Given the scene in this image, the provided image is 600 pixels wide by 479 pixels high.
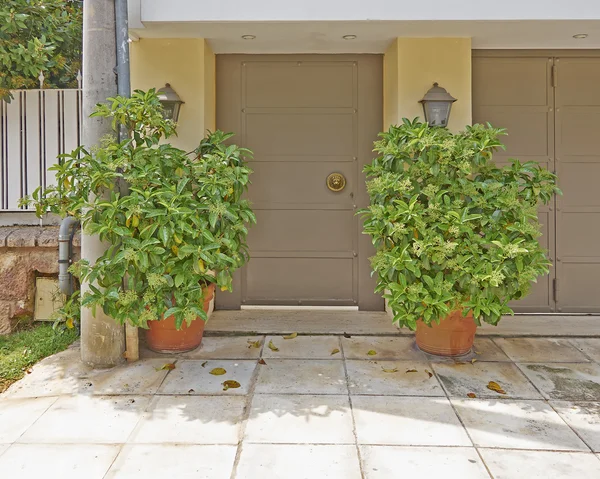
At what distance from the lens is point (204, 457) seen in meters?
2.43

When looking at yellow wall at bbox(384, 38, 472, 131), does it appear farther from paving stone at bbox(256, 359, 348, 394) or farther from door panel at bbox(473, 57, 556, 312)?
paving stone at bbox(256, 359, 348, 394)

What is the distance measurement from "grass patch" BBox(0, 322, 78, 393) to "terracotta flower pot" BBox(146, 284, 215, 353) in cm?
76

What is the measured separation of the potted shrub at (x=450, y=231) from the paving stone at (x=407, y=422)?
64 cm

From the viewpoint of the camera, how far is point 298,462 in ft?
7.82

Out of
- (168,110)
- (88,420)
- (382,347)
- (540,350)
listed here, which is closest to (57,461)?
(88,420)

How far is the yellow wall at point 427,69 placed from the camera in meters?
4.27

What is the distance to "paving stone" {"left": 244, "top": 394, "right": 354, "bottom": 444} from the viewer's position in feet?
8.53

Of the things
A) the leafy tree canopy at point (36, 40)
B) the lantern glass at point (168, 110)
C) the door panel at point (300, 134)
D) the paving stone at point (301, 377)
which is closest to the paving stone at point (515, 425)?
the paving stone at point (301, 377)

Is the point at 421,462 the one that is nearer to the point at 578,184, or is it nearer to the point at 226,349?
the point at 226,349

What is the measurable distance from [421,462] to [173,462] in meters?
1.17

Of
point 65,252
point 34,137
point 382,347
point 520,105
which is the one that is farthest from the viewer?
point 520,105

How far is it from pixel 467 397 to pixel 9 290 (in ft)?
12.4

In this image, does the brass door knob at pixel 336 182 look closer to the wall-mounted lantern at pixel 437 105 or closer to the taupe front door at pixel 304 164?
the taupe front door at pixel 304 164

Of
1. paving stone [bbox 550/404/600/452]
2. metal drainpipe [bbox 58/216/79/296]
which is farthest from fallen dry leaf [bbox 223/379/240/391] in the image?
paving stone [bbox 550/404/600/452]
